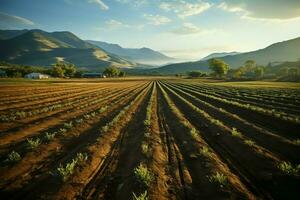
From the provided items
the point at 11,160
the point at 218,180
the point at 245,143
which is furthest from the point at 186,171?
the point at 11,160

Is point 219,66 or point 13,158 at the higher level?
point 219,66

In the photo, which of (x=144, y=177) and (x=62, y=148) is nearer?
(x=144, y=177)

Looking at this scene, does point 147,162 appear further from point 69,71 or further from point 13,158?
point 69,71

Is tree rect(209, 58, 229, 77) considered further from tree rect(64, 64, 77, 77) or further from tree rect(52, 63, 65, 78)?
tree rect(64, 64, 77, 77)

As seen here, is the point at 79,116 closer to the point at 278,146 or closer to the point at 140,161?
the point at 140,161

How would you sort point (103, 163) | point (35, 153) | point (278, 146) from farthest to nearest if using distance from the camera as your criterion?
point (278, 146) → point (35, 153) → point (103, 163)

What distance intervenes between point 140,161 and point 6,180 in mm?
5262

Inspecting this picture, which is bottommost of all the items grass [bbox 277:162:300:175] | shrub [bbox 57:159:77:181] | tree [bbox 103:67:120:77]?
grass [bbox 277:162:300:175]

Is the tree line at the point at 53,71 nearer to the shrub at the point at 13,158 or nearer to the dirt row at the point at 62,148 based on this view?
the dirt row at the point at 62,148

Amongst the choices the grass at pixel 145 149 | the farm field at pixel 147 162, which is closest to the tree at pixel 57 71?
the farm field at pixel 147 162

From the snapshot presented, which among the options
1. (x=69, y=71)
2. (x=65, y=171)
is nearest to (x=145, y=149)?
(x=65, y=171)

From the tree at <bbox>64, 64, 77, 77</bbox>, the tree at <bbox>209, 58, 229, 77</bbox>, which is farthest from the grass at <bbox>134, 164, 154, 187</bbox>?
the tree at <bbox>64, 64, 77, 77</bbox>

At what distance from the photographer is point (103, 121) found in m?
16.8

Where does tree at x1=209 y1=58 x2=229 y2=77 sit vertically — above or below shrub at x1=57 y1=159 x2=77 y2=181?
above
